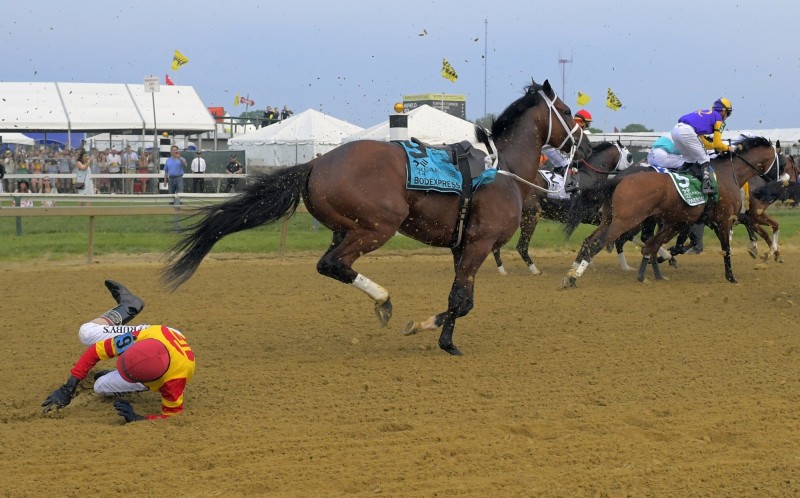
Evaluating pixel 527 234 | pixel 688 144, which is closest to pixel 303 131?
pixel 527 234

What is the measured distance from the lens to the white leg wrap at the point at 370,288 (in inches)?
304

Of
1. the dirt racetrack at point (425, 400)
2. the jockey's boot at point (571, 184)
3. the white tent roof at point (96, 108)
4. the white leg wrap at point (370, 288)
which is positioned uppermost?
the white tent roof at point (96, 108)

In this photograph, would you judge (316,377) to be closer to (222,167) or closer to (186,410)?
(186,410)

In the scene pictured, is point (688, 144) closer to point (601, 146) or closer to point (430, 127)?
point (601, 146)

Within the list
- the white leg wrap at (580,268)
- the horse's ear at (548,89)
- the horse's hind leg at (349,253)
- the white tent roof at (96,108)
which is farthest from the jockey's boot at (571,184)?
the white tent roof at (96,108)

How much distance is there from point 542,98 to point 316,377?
3.55 metres

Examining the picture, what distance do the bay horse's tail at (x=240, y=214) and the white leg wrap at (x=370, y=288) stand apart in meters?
0.81

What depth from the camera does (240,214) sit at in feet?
25.5

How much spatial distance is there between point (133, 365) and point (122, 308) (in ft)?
2.62

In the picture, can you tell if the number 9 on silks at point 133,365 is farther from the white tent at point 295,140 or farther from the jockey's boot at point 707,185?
the white tent at point 295,140

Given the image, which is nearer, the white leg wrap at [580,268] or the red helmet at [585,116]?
the white leg wrap at [580,268]

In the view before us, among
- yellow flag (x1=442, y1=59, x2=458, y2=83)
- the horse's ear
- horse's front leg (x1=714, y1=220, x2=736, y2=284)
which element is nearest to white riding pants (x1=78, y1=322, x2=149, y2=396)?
the horse's ear

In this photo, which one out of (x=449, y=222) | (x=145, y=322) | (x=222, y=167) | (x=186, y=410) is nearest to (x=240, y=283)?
(x=145, y=322)

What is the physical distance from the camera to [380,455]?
522cm
